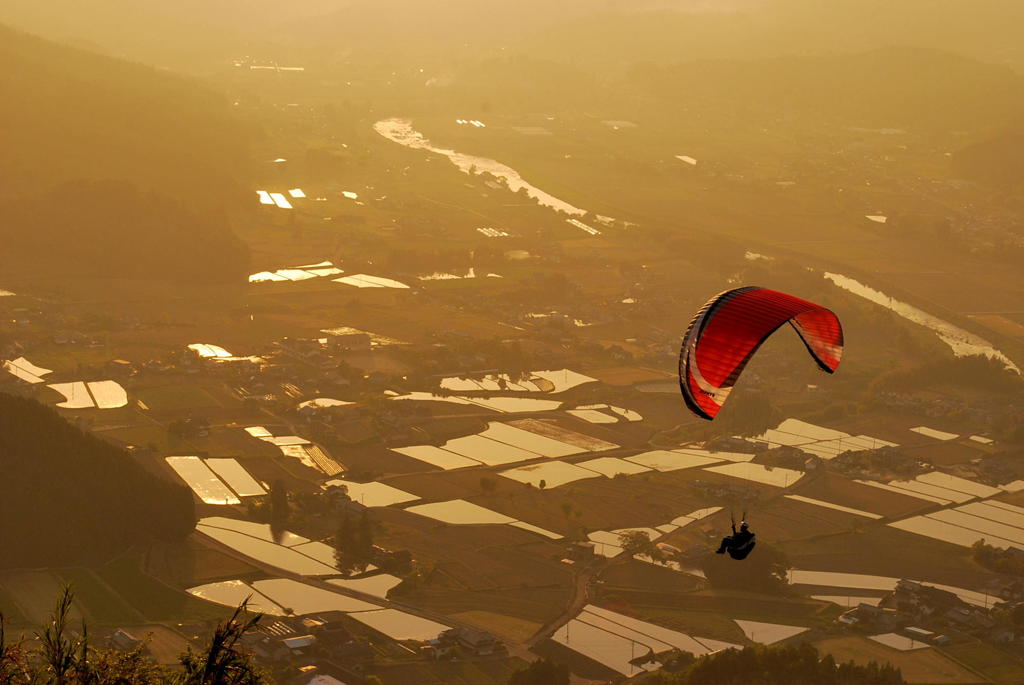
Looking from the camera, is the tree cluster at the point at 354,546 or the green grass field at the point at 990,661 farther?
the tree cluster at the point at 354,546

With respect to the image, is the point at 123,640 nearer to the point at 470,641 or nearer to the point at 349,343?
the point at 470,641

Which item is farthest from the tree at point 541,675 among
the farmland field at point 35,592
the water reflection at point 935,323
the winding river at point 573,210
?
the water reflection at point 935,323

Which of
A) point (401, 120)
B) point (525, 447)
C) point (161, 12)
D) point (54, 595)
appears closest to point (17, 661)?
point (54, 595)

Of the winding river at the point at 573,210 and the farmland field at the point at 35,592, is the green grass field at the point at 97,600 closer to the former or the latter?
the farmland field at the point at 35,592

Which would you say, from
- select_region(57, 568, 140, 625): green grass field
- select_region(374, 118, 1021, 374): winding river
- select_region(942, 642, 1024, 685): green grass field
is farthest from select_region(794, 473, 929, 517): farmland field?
select_region(57, 568, 140, 625): green grass field

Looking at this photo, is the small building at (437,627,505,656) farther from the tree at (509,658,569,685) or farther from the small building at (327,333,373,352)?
the small building at (327,333,373,352)

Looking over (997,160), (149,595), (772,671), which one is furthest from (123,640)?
(997,160)

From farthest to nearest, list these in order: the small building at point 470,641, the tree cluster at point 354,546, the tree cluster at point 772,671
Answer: the tree cluster at point 354,546
the small building at point 470,641
the tree cluster at point 772,671

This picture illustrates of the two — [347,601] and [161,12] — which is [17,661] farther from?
[161,12]
